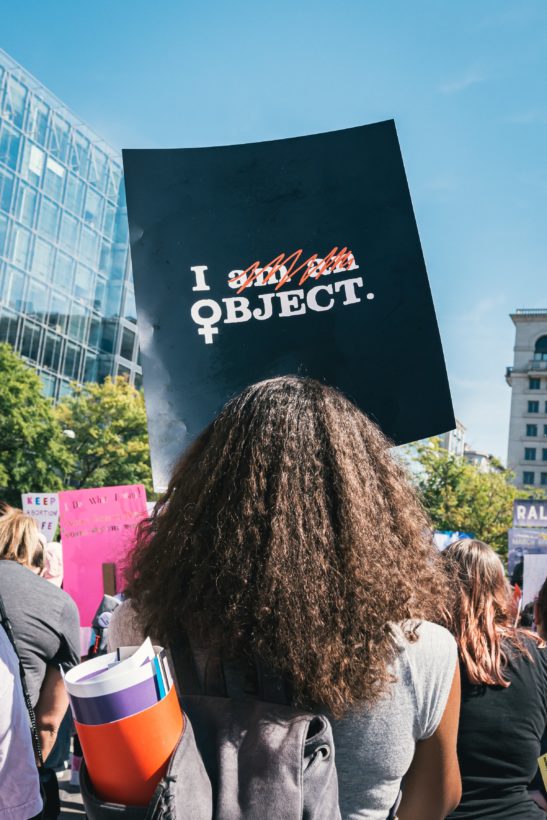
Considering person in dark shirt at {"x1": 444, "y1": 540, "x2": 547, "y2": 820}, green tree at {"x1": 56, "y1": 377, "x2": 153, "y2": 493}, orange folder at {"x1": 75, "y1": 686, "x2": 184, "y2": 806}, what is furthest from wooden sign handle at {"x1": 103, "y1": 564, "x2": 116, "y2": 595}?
green tree at {"x1": 56, "y1": 377, "x2": 153, "y2": 493}

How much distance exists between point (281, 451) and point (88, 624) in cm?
635

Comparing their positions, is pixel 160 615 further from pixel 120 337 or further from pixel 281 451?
pixel 120 337

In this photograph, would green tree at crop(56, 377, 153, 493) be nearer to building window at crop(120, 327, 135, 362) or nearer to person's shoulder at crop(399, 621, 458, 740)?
building window at crop(120, 327, 135, 362)

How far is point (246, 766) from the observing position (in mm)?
Result: 1274

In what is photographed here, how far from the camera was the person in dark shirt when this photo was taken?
262 cm

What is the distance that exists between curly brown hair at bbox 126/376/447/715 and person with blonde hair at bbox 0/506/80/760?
1935 mm

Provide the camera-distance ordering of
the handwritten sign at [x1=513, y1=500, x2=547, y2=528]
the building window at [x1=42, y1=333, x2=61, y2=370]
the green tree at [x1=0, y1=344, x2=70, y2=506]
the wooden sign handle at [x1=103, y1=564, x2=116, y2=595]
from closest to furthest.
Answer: the wooden sign handle at [x1=103, y1=564, x2=116, y2=595]
the handwritten sign at [x1=513, y1=500, x2=547, y2=528]
the green tree at [x1=0, y1=344, x2=70, y2=506]
the building window at [x1=42, y1=333, x2=61, y2=370]

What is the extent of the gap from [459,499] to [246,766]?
130ft

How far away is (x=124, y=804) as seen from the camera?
48.1 inches

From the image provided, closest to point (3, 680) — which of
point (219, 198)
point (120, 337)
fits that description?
point (219, 198)

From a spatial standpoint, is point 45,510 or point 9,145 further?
point 9,145

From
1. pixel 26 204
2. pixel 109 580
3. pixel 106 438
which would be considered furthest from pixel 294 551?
pixel 26 204

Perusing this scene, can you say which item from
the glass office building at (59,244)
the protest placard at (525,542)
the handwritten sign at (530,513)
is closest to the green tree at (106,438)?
the glass office building at (59,244)

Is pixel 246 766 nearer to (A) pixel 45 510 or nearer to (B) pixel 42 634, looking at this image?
(B) pixel 42 634
